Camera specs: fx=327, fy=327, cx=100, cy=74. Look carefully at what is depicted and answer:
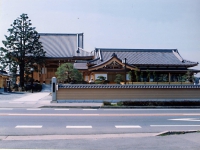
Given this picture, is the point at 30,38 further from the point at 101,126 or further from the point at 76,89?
the point at 101,126

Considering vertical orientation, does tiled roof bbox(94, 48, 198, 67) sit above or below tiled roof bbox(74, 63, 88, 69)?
above

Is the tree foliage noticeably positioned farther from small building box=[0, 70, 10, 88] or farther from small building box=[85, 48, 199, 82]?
small building box=[0, 70, 10, 88]

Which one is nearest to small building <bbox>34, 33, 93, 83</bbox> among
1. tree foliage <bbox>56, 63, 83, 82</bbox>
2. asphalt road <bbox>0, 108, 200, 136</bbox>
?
tree foliage <bbox>56, 63, 83, 82</bbox>

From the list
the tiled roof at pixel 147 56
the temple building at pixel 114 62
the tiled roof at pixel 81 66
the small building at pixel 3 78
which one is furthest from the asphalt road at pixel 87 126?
the small building at pixel 3 78

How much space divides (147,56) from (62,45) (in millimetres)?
15347

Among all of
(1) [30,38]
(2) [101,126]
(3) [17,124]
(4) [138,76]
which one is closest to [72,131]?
(2) [101,126]

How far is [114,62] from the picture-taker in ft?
134

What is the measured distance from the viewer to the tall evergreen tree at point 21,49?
4031 cm

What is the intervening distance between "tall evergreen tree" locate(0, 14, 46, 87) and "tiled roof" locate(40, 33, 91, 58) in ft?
25.0

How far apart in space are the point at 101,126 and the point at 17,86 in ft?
97.5

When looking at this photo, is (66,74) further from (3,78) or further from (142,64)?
(3,78)

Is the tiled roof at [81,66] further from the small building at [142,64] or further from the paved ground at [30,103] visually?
the paved ground at [30,103]

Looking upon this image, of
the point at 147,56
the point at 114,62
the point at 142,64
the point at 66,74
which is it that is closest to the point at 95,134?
the point at 66,74

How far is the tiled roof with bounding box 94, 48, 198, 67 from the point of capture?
4431cm
